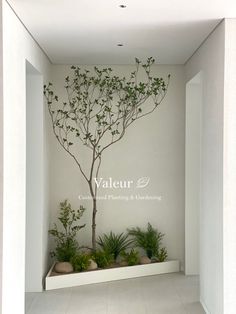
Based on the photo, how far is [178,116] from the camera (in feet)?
18.4

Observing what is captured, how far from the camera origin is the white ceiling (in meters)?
3.15

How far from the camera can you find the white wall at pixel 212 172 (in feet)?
11.7

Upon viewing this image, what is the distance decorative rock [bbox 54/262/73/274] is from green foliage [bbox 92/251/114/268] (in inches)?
12.5

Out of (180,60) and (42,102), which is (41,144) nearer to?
Result: (42,102)

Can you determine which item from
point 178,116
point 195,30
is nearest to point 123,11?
point 195,30

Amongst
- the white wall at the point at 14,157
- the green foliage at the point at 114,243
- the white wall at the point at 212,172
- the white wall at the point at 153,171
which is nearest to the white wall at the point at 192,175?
the white wall at the point at 153,171

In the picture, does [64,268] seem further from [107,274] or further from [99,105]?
[99,105]

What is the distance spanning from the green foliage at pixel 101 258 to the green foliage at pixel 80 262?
0.16 metres

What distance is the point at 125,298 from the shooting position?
455 cm

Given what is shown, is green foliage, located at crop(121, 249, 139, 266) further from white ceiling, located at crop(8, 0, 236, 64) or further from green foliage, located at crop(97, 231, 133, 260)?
white ceiling, located at crop(8, 0, 236, 64)

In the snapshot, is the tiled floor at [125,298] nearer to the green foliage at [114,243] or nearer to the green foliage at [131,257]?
the green foliage at [131,257]
